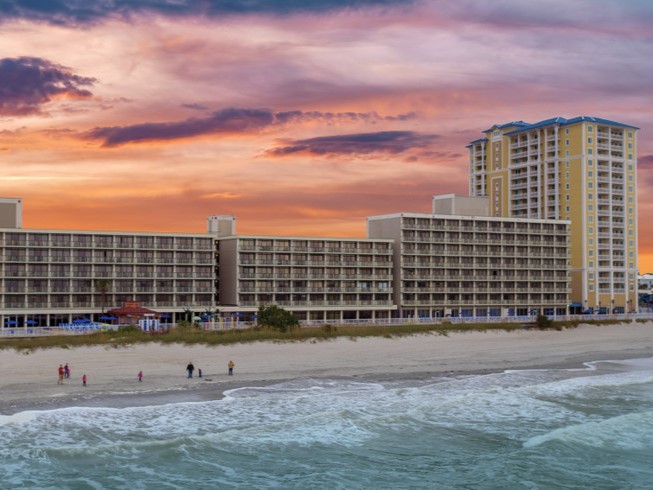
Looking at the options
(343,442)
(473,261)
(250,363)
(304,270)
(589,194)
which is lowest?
(343,442)

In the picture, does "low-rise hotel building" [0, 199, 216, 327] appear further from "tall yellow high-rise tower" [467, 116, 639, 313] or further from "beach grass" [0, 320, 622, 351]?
"tall yellow high-rise tower" [467, 116, 639, 313]

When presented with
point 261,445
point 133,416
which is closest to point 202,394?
point 133,416

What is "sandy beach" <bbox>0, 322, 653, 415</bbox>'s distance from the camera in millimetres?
54188

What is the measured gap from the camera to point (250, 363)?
69.0 meters

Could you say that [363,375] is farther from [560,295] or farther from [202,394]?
[560,295]

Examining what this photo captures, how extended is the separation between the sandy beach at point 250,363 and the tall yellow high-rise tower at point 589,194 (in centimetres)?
6352

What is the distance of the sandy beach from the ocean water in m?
4.27

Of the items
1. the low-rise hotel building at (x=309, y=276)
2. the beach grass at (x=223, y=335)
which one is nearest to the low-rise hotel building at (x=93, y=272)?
the low-rise hotel building at (x=309, y=276)

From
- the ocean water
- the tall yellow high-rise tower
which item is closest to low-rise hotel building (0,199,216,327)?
the ocean water

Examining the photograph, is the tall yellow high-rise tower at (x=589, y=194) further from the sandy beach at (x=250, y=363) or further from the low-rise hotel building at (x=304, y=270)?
the sandy beach at (x=250, y=363)

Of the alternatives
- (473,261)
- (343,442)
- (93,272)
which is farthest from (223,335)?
(473,261)

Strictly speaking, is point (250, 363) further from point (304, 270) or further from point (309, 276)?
point (304, 270)

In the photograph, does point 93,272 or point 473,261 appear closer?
point 93,272

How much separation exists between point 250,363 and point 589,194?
113466 millimetres
